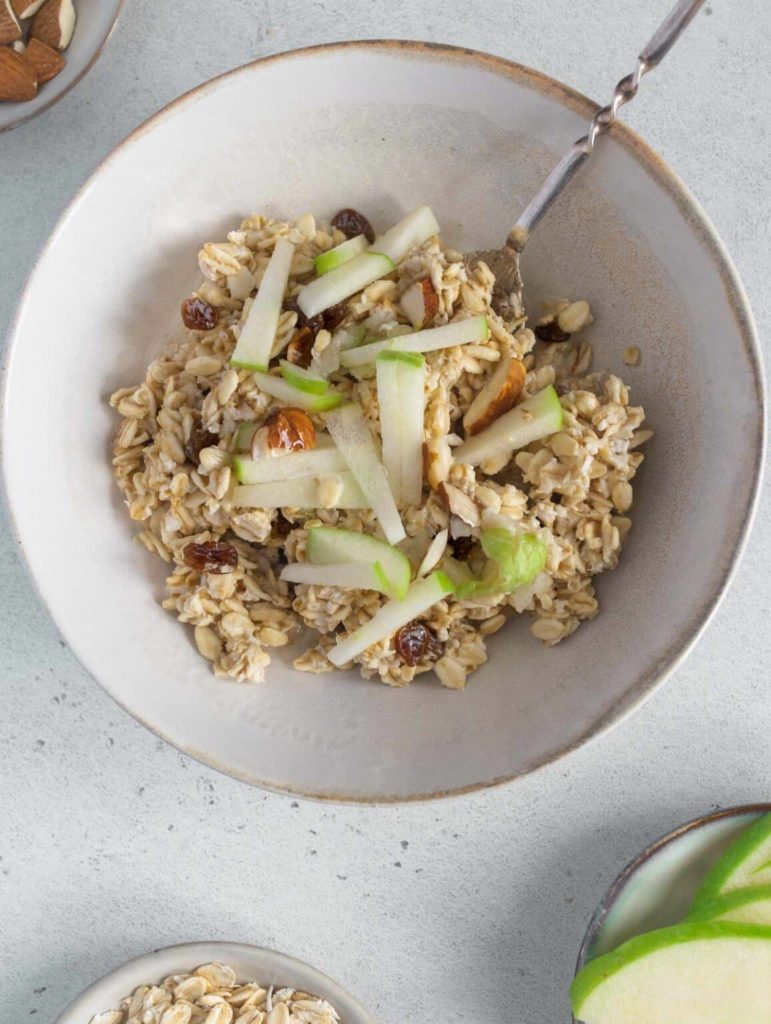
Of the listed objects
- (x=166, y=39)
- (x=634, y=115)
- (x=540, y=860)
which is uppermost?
(x=634, y=115)

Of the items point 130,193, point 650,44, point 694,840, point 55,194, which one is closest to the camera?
point 650,44

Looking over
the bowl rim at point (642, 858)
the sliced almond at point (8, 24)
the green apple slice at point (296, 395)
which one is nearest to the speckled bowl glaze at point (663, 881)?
the bowl rim at point (642, 858)

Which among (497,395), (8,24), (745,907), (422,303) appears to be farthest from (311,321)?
(745,907)

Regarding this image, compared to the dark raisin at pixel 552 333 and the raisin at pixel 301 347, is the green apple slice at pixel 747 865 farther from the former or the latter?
the raisin at pixel 301 347

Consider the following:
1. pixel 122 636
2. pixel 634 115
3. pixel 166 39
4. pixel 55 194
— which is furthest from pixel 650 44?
pixel 122 636

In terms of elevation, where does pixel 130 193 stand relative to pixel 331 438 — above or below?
above

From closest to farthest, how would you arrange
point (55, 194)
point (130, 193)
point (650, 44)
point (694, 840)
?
1. point (650, 44)
2. point (130, 193)
3. point (694, 840)
4. point (55, 194)

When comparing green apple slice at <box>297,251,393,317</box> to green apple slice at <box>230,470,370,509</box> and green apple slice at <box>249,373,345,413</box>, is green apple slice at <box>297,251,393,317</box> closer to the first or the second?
green apple slice at <box>249,373,345,413</box>

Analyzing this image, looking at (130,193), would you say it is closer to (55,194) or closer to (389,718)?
(55,194)
